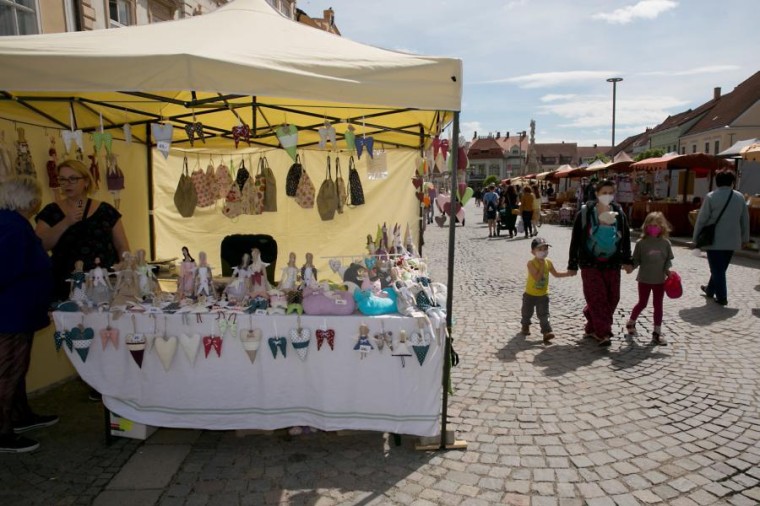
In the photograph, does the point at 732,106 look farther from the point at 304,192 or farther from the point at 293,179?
the point at 293,179

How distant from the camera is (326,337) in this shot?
2953 mm

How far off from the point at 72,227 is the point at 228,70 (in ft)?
6.21

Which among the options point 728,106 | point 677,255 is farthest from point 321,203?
point 728,106

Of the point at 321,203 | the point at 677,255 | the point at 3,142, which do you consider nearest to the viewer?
the point at 3,142

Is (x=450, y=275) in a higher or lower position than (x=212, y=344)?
higher

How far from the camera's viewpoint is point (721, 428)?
10.8 feet

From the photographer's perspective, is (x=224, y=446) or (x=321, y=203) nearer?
(x=224, y=446)

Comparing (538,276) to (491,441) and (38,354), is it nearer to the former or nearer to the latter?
(491,441)

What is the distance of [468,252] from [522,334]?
6715mm

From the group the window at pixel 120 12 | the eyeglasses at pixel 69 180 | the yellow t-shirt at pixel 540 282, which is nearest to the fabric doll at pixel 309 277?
the eyeglasses at pixel 69 180

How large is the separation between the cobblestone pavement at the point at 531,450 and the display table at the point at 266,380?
20 cm

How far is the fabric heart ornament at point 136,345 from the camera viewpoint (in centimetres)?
297

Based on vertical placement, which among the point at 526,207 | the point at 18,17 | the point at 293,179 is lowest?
the point at 526,207

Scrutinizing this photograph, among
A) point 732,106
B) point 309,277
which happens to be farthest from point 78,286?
point 732,106
